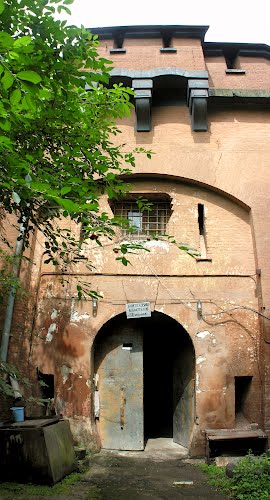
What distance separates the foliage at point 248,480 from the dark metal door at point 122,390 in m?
2.09

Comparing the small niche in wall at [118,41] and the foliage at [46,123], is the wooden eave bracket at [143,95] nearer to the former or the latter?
the small niche in wall at [118,41]

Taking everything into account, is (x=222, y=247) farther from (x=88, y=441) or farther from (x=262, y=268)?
(x=88, y=441)

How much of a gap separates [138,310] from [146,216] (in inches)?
84.9

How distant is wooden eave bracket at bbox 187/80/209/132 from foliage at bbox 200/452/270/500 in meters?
6.54

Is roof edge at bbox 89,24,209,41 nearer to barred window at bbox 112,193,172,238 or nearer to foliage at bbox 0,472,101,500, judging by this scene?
barred window at bbox 112,193,172,238

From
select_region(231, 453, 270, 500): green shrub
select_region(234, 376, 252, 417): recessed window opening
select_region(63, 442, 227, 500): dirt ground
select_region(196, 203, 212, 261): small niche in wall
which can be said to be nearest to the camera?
select_region(231, 453, 270, 500): green shrub

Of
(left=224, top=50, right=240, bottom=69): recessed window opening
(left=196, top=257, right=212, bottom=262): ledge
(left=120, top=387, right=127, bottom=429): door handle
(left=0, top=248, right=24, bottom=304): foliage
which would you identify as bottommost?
(left=120, top=387, right=127, bottom=429): door handle

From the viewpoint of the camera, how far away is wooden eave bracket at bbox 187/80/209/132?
29.0ft

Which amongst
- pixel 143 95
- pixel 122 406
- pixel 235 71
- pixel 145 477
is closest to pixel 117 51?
pixel 143 95

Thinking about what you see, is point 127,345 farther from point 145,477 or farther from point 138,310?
point 145,477

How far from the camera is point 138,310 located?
8.12 meters

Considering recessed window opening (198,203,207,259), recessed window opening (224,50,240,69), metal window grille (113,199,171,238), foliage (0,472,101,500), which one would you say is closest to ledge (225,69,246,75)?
recessed window opening (224,50,240,69)

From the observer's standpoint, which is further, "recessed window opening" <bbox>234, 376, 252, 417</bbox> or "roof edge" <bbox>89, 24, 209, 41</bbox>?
"roof edge" <bbox>89, 24, 209, 41</bbox>

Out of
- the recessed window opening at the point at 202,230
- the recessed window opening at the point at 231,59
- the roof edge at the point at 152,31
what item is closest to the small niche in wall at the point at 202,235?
the recessed window opening at the point at 202,230
